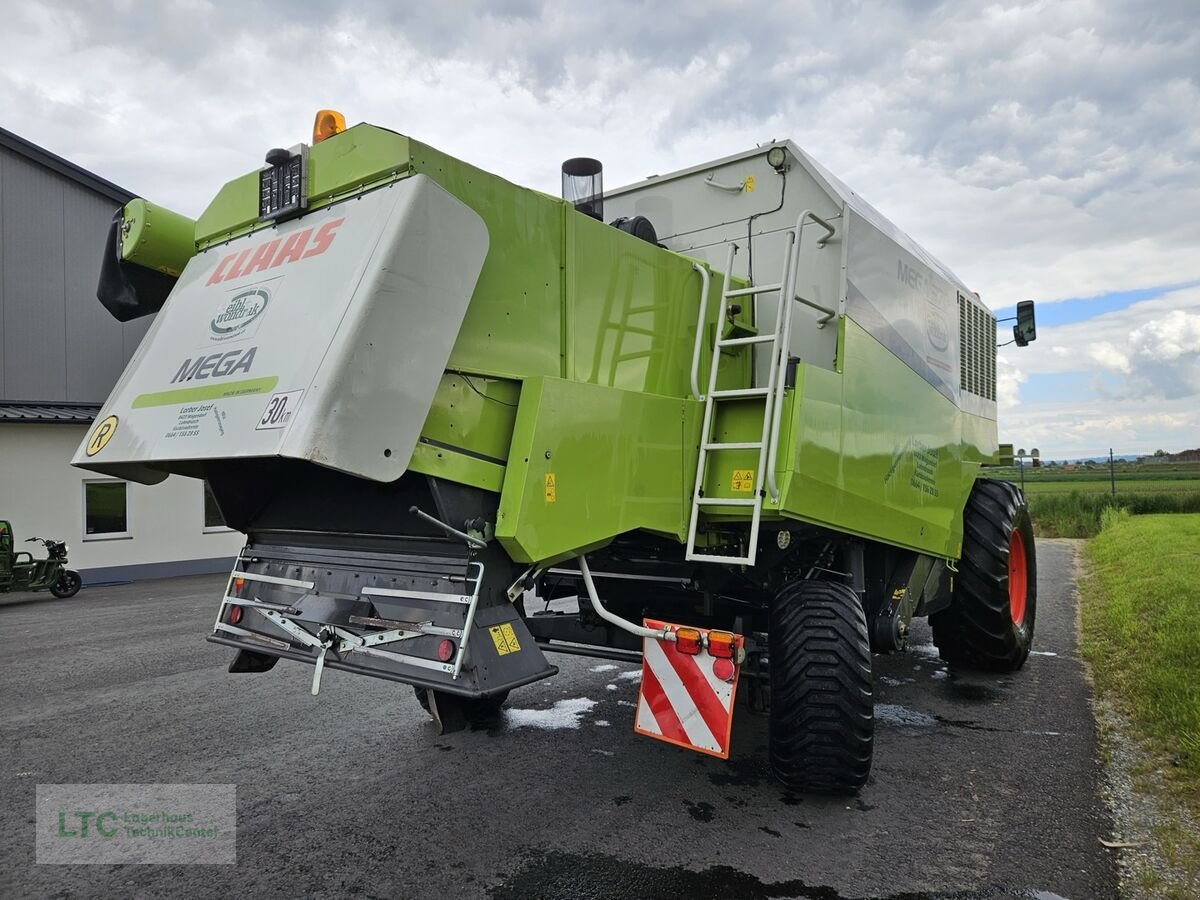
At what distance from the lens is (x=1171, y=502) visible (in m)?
21.7

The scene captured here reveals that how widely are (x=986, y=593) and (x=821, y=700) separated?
2.83 metres

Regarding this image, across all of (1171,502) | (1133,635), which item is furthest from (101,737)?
(1171,502)

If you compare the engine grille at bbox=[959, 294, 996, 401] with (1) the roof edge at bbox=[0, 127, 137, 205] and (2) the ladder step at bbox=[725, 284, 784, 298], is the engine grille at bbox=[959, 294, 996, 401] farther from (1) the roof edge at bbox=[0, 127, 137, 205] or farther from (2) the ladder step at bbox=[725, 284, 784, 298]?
(1) the roof edge at bbox=[0, 127, 137, 205]

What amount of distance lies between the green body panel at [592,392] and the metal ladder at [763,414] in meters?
0.05

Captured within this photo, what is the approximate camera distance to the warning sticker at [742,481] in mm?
3668

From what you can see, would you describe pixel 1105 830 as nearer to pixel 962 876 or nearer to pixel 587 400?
pixel 962 876

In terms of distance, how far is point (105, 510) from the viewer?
1355cm

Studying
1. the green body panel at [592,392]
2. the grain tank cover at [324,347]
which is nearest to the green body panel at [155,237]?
the green body panel at [592,392]

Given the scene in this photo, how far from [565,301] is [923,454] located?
2769mm

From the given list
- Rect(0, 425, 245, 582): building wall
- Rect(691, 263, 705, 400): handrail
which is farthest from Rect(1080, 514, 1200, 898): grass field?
Rect(0, 425, 245, 582): building wall

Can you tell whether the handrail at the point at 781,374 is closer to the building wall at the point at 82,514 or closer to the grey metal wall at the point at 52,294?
the building wall at the point at 82,514

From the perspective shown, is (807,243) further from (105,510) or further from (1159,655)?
(105,510)

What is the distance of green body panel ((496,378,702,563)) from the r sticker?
1.83 meters

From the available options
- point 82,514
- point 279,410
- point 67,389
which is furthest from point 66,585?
point 279,410
